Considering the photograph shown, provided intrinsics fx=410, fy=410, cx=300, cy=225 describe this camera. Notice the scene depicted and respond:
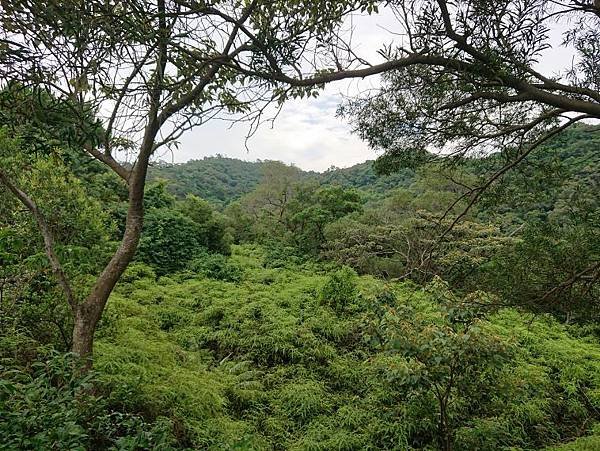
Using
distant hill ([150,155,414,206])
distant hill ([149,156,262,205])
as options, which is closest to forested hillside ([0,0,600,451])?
distant hill ([150,155,414,206])

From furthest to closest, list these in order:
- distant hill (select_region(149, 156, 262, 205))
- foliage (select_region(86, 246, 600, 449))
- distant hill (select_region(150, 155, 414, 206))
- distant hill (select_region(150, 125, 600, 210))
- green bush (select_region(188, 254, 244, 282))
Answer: distant hill (select_region(149, 156, 262, 205)) < distant hill (select_region(150, 155, 414, 206)) < green bush (select_region(188, 254, 244, 282)) < foliage (select_region(86, 246, 600, 449)) < distant hill (select_region(150, 125, 600, 210))

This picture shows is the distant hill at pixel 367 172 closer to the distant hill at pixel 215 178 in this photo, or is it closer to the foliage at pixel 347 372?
the distant hill at pixel 215 178

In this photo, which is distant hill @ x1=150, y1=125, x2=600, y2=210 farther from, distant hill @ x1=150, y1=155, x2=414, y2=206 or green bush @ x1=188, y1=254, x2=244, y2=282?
green bush @ x1=188, y1=254, x2=244, y2=282

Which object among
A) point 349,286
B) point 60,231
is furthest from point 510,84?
point 349,286

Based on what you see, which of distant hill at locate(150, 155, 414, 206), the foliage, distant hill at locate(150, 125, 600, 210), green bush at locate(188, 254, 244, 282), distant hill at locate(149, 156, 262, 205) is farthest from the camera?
distant hill at locate(149, 156, 262, 205)

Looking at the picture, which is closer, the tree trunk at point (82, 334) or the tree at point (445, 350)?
the tree trunk at point (82, 334)

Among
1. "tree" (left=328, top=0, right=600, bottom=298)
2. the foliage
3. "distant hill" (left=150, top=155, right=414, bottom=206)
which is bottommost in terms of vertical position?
the foliage

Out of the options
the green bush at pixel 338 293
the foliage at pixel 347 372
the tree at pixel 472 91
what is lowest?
the foliage at pixel 347 372

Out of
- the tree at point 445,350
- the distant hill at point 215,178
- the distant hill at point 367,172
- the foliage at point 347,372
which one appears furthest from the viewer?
the distant hill at point 215,178

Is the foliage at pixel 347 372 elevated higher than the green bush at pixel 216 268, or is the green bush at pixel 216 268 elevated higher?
the green bush at pixel 216 268

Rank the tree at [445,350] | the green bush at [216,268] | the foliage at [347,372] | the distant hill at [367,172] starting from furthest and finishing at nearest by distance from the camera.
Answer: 1. the green bush at [216,268]
2. the foliage at [347,372]
3. the tree at [445,350]
4. the distant hill at [367,172]

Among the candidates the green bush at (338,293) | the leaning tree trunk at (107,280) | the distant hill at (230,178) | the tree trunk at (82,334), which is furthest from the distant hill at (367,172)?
the green bush at (338,293)

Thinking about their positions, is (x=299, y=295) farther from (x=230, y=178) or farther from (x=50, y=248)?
(x=230, y=178)

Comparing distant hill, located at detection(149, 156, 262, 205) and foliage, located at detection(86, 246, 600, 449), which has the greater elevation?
distant hill, located at detection(149, 156, 262, 205)
